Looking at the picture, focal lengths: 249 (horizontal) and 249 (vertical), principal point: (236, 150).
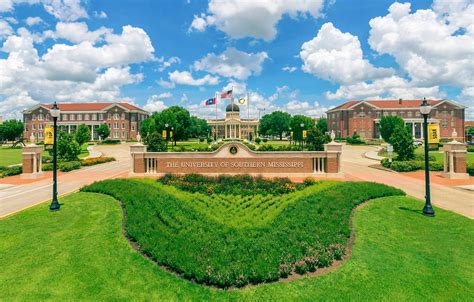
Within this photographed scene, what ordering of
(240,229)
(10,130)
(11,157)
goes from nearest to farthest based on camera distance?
(240,229)
(11,157)
(10,130)

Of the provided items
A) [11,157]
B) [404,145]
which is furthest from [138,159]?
[11,157]

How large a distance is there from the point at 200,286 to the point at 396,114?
3707 inches

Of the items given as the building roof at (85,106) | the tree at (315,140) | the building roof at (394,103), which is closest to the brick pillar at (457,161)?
the tree at (315,140)

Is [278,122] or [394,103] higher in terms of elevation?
[394,103]

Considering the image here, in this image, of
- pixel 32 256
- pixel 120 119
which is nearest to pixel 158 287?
pixel 32 256

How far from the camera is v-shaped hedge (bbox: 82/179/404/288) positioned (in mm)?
6766

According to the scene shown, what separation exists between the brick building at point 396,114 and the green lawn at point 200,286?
267 feet

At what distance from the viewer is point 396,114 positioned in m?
82.1

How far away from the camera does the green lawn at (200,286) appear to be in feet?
19.4

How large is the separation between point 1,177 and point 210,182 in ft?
66.6

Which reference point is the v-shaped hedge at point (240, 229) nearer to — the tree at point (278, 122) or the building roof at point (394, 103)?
the building roof at point (394, 103)

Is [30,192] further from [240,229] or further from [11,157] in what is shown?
[11,157]

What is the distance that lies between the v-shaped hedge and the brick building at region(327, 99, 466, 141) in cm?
7763

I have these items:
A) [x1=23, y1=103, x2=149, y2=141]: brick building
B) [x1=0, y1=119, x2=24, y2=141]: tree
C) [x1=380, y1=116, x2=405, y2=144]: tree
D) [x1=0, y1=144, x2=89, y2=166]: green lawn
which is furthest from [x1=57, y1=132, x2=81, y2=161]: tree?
[x1=23, y1=103, x2=149, y2=141]: brick building
